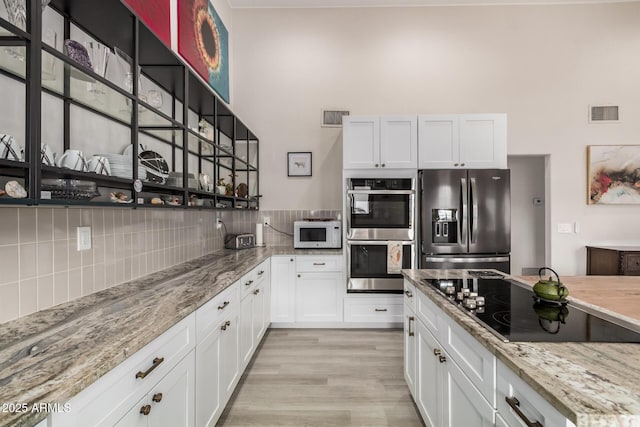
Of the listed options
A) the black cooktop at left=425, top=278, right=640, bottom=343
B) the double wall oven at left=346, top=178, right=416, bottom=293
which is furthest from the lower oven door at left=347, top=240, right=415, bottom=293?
the black cooktop at left=425, top=278, right=640, bottom=343

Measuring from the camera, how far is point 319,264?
336cm

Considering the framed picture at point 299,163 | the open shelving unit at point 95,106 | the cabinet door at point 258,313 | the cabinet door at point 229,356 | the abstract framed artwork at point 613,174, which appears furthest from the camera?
the framed picture at point 299,163

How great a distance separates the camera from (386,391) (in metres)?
2.24

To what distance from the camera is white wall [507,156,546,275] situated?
4.32m

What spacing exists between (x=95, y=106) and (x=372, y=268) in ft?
9.01

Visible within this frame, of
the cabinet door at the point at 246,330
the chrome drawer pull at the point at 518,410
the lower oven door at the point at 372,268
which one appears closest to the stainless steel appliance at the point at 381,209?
the lower oven door at the point at 372,268

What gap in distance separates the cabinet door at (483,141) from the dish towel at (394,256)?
1142mm

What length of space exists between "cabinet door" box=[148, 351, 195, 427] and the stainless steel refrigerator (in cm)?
251

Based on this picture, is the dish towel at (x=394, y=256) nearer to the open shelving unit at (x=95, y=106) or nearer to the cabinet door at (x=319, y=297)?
the cabinet door at (x=319, y=297)

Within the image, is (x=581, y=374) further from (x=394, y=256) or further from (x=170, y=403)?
(x=394, y=256)

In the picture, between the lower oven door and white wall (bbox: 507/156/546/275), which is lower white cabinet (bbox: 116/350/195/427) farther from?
white wall (bbox: 507/156/546/275)

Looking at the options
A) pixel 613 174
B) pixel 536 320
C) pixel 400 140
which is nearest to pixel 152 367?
pixel 536 320

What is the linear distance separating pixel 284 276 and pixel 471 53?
3.74 metres

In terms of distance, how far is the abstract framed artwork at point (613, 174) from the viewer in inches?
150
